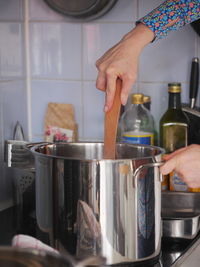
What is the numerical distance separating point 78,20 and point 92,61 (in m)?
0.11

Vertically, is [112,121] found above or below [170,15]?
below

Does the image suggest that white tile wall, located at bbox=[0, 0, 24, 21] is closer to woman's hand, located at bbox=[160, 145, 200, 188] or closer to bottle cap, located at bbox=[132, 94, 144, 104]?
bottle cap, located at bbox=[132, 94, 144, 104]

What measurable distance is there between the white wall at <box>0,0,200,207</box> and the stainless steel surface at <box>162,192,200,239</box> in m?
0.35

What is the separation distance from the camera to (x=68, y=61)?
1447 millimetres

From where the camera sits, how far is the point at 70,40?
1438mm

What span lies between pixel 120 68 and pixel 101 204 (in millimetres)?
238

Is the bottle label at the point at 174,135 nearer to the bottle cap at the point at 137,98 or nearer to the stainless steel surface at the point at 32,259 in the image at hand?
the bottle cap at the point at 137,98

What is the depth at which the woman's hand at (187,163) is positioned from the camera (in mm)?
888

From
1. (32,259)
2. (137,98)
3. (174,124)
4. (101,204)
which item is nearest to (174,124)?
(174,124)

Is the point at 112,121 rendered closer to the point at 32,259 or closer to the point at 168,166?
the point at 168,166

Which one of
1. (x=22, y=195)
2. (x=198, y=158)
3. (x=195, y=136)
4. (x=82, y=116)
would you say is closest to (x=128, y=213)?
(x=198, y=158)

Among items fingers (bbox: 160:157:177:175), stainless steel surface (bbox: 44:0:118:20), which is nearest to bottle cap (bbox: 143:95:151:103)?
stainless steel surface (bbox: 44:0:118:20)

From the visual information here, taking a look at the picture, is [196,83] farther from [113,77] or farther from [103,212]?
[103,212]

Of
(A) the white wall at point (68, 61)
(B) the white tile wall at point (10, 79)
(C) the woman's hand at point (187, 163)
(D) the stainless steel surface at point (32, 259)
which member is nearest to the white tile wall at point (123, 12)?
(A) the white wall at point (68, 61)
